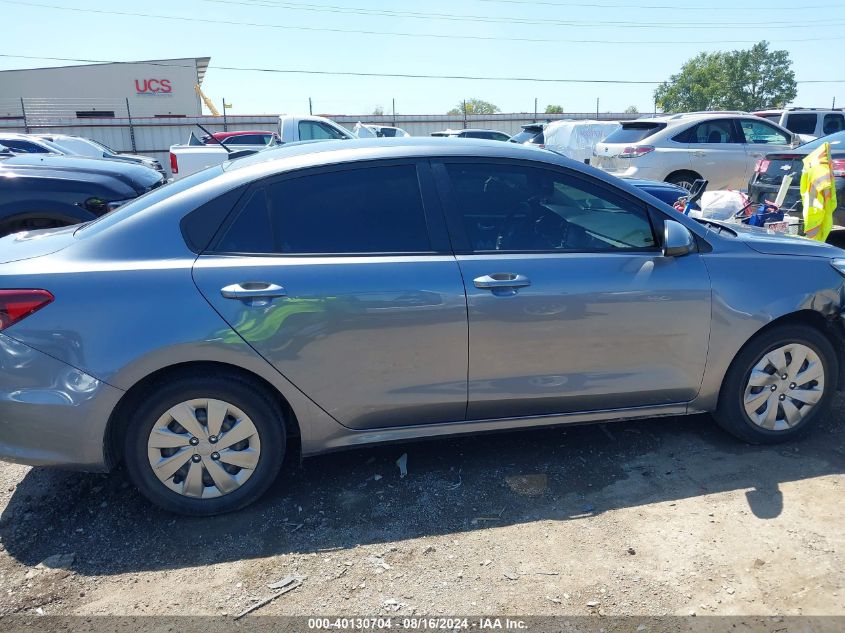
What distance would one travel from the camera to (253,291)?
9.32ft

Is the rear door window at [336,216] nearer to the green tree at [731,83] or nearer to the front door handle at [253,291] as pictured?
the front door handle at [253,291]

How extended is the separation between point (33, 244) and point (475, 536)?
252 centimetres

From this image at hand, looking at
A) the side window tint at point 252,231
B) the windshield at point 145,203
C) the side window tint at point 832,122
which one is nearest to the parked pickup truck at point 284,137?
the windshield at point 145,203

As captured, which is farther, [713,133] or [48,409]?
[713,133]

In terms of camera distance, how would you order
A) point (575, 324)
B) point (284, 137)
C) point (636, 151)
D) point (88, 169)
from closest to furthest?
point (575, 324)
point (88, 169)
point (636, 151)
point (284, 137)

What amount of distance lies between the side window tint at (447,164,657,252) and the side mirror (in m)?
0.11

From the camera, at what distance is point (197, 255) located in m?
2.90

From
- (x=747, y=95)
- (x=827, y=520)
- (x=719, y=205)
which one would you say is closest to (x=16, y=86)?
(x=719, y=205)

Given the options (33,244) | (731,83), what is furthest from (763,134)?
(731,83)

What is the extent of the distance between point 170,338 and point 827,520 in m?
3.10

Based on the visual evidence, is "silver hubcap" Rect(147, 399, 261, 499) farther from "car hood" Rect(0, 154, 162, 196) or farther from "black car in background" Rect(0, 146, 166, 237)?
"car hood" Rect(0, 154, 162, 196)

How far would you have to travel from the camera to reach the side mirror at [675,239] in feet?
10.6

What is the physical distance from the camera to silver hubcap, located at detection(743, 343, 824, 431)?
11.5 feet

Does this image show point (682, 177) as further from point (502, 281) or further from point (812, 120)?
point (502, 281)
